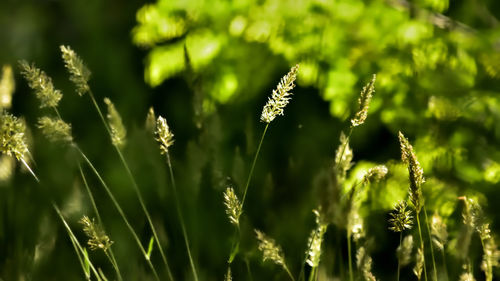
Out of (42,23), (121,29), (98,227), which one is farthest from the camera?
(42,23)

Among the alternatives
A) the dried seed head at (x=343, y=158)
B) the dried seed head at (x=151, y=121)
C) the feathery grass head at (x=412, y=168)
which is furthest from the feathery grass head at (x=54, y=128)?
the feathery grass head at (x=412, y=168)

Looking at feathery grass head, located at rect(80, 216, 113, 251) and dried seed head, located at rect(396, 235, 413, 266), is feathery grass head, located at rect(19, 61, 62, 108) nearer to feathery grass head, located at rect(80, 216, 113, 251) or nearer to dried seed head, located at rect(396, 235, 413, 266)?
feathery grass head, located at rect(80, 216, 113, 251)

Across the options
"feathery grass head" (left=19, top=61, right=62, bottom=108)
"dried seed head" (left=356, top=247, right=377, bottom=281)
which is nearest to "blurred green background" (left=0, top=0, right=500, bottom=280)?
"dried seed head" (left=356, top=247, right=377, bottom=281)

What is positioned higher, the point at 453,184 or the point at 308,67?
the point at 308,67

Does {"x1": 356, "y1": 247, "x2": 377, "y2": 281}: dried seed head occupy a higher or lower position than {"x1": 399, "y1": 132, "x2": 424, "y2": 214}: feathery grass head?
lower

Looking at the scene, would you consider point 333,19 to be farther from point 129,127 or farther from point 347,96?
point 129,127

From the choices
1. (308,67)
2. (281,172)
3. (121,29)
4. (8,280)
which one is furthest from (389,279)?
(121,29)
